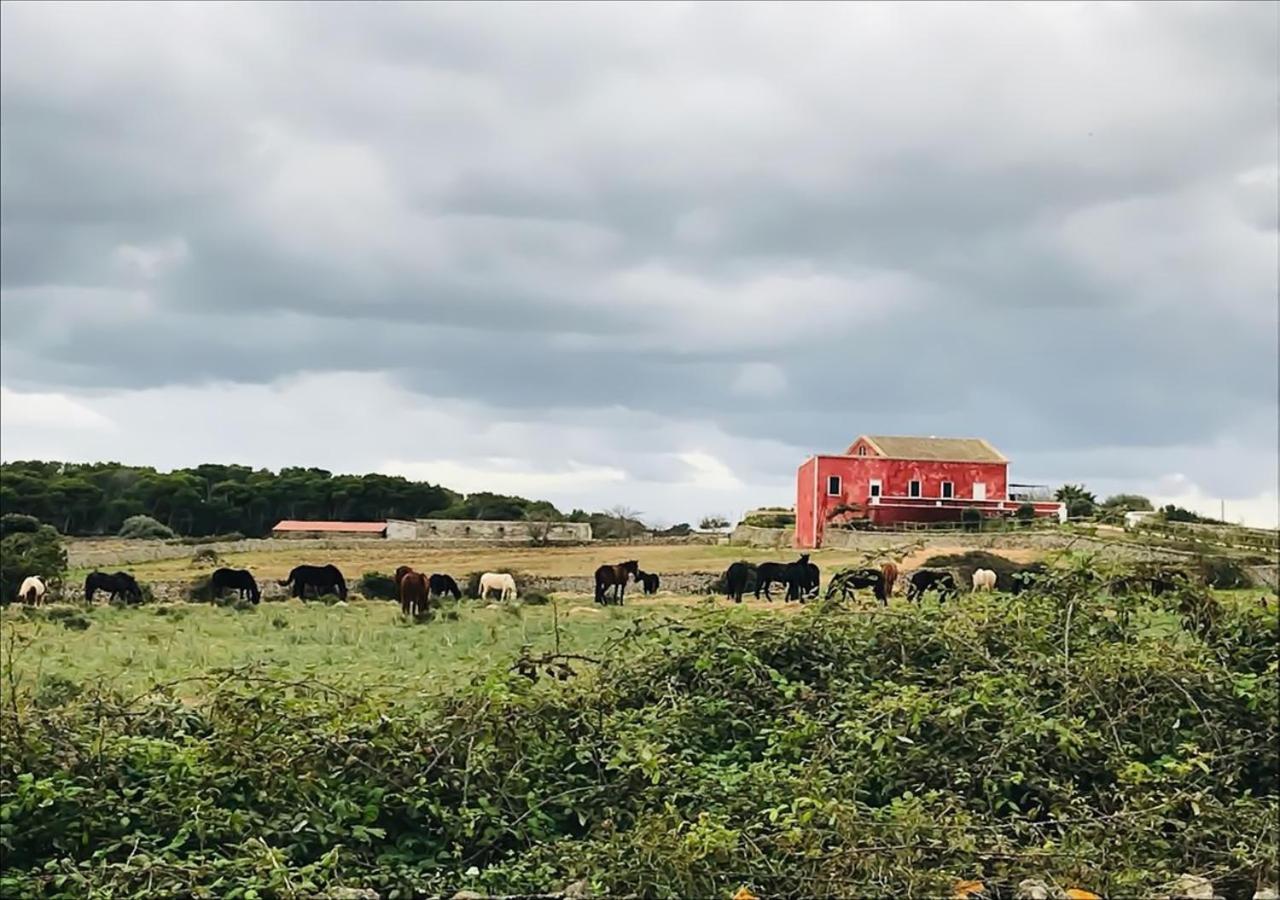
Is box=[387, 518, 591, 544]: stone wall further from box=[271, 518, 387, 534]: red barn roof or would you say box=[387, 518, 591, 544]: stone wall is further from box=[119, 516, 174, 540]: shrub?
box=[119, 516, 174, 540]: shrub

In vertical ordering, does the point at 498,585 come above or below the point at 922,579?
below

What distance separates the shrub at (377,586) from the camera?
23059mm

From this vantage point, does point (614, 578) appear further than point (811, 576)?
→ Yes

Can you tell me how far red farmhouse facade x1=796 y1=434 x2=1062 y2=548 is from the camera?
19625mm

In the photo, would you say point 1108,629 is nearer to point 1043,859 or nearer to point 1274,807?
point 1274,807

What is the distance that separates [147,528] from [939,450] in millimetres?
15507

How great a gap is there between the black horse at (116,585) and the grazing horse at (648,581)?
877 centimetres

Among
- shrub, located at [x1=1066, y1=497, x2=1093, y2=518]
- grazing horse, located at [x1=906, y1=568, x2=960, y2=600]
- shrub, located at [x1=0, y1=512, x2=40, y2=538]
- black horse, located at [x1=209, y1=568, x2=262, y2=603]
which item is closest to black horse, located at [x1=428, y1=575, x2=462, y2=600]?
black horse, located at [x1=209, y1=568, x2=262, y2=603]

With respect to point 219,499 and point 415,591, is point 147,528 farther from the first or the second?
point 415,591

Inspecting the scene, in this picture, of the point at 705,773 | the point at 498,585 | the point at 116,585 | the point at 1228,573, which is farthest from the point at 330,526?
the point at 705,773

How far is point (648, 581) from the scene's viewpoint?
20688 mm

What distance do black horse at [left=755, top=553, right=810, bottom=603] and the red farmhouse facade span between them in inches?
Result: 69.2

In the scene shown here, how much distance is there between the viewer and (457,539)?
24.3 m

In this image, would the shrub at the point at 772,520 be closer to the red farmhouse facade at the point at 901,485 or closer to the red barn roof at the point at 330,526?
the red farmhouse facade at the point at 901,485
